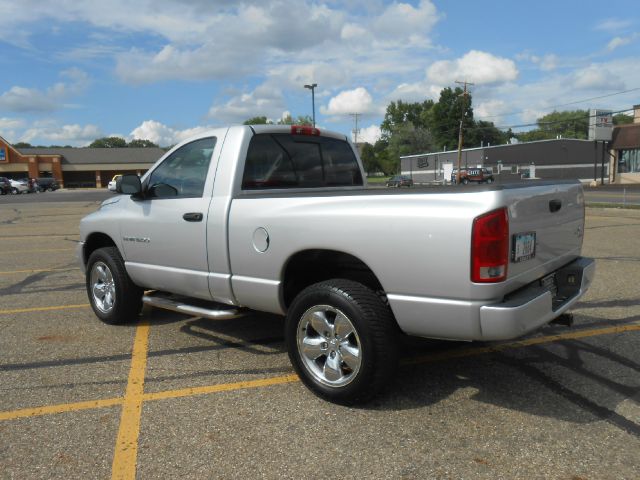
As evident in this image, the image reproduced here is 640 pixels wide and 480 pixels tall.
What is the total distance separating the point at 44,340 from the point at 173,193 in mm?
1874

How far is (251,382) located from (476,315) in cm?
177

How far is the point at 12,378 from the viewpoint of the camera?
3.96m

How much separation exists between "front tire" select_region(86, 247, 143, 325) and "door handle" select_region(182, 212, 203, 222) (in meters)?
1.23

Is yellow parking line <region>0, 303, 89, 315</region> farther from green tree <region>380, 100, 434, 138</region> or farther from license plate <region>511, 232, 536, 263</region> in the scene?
green tree <region>380, 100, 434, 138</region>

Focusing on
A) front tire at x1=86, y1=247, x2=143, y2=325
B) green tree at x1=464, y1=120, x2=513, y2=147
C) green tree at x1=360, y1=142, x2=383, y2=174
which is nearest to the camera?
front tire at x1=86, y1=247, x2=143, y2=325

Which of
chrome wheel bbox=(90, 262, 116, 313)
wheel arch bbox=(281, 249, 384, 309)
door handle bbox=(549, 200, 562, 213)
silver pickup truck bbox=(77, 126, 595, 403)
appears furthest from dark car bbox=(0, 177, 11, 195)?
door handle bbox=(549, 200, 562, 213)

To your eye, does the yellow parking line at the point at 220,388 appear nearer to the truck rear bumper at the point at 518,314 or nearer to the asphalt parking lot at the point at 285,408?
the asphalt parking lot at the point at 285,408

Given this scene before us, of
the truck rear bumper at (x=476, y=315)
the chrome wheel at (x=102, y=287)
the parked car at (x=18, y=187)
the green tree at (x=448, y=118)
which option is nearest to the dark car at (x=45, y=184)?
the parked car at (x=18, y=187)

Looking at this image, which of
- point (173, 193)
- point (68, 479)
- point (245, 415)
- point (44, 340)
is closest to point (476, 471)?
→ point (245, 415)

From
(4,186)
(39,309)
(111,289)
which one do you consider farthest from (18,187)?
(111,289)

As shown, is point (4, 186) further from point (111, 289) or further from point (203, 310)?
point (203, 310)

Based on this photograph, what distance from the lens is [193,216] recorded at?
4.18 metres

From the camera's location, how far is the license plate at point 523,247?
2.96m

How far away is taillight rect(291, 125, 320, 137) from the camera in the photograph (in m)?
4.57
